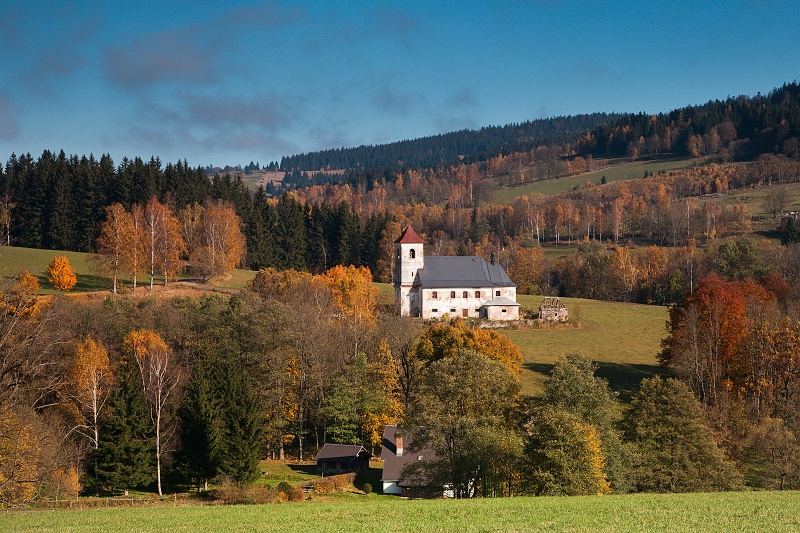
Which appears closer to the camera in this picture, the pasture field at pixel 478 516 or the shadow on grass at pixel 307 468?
the pasture field at pixel 478 516

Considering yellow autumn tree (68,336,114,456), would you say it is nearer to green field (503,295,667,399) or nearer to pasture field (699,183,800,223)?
green field (503,295,667,399)

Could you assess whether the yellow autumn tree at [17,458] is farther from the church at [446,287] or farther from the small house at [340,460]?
the church at [446,287]

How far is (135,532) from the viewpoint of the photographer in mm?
21672

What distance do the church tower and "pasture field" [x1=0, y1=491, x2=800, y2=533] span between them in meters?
54.1

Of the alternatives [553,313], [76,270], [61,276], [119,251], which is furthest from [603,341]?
[76,270]

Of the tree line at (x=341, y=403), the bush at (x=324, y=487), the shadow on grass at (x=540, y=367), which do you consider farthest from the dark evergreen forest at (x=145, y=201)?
the bush at (x=324, y=487)

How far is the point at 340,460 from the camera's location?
150 feet

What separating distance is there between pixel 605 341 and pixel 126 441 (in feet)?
148

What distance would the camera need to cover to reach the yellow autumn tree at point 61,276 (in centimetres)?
7156

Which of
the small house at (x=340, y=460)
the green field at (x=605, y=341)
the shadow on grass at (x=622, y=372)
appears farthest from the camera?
the green field at (x=605, y=341)

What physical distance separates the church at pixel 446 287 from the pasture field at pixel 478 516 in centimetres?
5360

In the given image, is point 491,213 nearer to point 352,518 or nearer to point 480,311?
point 480,311

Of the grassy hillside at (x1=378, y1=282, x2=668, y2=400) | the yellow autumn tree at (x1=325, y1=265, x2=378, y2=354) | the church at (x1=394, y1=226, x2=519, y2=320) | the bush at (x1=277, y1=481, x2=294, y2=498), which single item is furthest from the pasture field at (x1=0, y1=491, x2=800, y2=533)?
the church at (x1=394, y1=226, x2=519, y2=320)

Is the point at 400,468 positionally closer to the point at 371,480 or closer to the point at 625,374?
the point at 371,480
